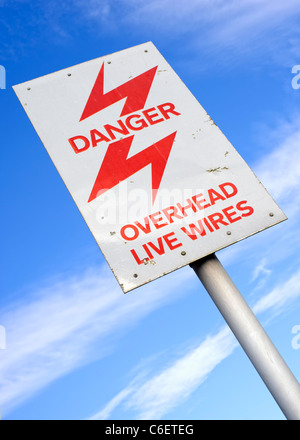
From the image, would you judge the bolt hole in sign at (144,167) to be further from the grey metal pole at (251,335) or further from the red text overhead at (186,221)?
the grey metal pole at (251,335)

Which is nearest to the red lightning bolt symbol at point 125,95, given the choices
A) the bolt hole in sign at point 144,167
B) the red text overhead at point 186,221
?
the bolt hole in sign at point 144,167

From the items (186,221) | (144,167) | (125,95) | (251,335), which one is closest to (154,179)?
(144,167)

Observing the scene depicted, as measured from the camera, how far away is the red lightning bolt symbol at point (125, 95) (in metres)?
2.45

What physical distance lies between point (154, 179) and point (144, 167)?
3.9 inches

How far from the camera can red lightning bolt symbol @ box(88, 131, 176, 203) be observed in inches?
82.5

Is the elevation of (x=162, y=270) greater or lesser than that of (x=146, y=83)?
lesser

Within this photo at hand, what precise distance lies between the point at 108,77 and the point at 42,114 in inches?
21.3

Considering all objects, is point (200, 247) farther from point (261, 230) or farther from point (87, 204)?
point (87, 204)

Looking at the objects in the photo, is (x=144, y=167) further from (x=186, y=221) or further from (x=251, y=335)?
(x=251, y=335)

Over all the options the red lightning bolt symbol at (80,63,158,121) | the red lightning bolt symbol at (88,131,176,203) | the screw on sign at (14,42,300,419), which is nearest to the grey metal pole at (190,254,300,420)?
the screw on sign at (14,42,300,419)

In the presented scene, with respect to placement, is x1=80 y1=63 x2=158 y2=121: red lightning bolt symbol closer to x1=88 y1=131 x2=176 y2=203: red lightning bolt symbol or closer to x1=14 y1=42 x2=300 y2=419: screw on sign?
x1=14 y1=42 x2=300 y2=419: screw on sign

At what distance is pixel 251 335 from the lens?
1682 mm
